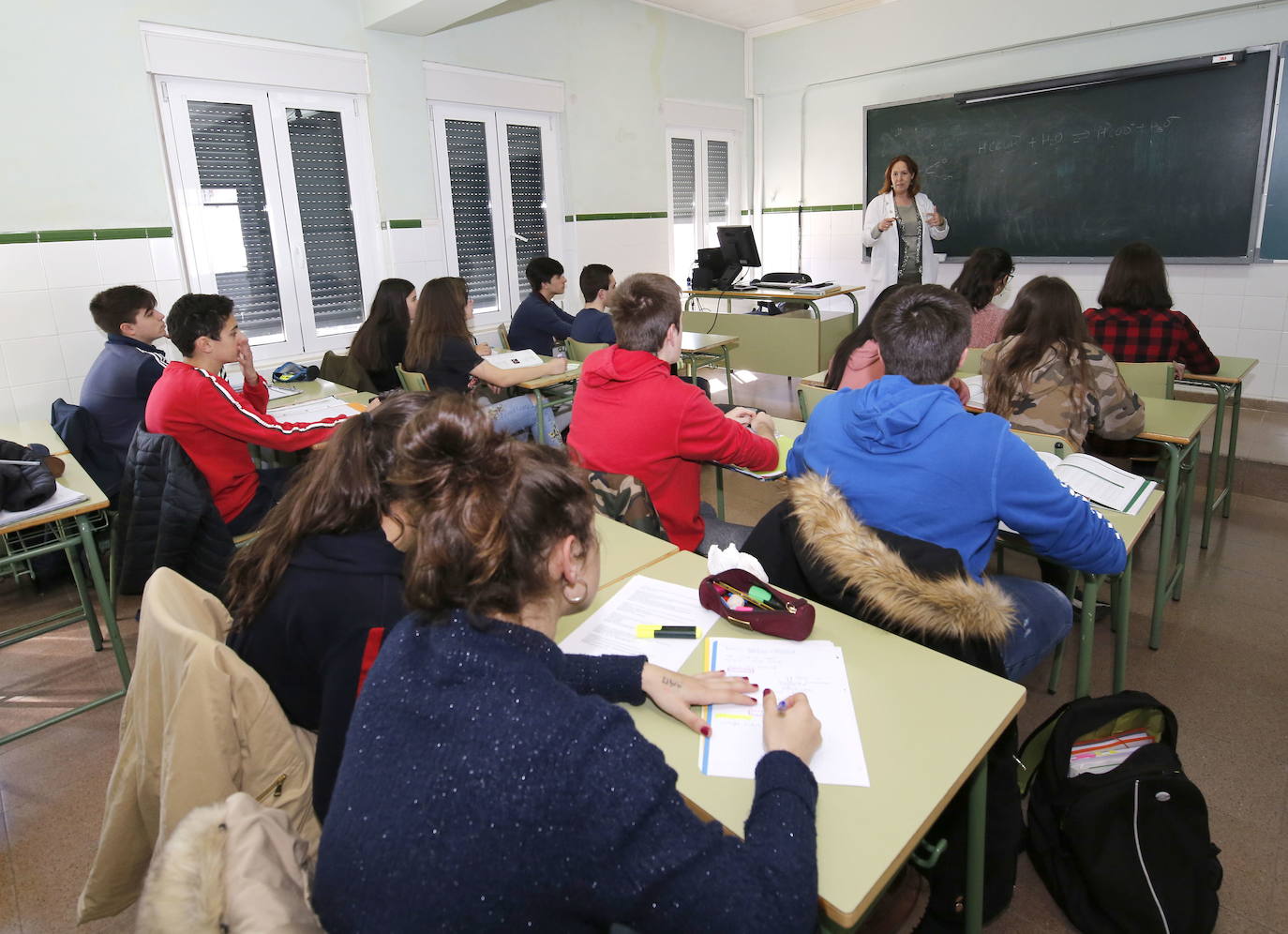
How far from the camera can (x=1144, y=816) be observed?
1.55 m

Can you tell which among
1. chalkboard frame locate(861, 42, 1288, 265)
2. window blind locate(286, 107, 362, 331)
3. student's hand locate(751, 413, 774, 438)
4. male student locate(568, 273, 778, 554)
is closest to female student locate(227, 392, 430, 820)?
male student locate(568, 273, 778, 554)

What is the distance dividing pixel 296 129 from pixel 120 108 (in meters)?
0.99

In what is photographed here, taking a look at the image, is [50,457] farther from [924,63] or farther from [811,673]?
[924,63]

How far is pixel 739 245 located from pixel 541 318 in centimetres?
246

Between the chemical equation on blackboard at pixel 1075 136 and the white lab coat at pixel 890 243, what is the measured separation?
726mm

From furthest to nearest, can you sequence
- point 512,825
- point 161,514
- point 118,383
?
point 118,383, point 161,514, point 512,825

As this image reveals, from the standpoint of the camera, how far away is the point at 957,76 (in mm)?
6328

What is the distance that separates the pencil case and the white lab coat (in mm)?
5252

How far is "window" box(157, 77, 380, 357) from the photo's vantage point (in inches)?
172

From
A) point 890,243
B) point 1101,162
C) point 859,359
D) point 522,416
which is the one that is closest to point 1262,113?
point 1101,162

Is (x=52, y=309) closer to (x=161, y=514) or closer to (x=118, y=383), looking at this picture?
(x=118, y=383)

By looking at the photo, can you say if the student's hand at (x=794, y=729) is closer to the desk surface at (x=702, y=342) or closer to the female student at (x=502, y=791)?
the female student at (x=502, y=791)

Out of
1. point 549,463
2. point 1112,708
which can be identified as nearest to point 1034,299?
point 1112,708

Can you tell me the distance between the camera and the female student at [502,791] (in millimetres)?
710
